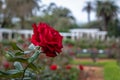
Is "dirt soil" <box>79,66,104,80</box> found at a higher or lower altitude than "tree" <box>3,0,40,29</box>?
higher

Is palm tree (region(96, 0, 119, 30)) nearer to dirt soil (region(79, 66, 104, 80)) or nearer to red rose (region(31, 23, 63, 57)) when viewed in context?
dirt soil (region(79, 66, 104, 80))

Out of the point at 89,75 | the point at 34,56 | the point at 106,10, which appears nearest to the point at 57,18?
the point at 106,10

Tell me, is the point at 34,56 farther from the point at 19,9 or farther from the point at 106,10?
the point at 106,10

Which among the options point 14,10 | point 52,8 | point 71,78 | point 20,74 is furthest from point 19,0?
point 20,74

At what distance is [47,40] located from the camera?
178 cm

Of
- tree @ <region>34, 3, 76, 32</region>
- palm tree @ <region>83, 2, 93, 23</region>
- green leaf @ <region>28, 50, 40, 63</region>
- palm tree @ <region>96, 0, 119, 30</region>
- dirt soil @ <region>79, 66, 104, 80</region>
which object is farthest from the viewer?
palm tree @ <region>83, 2, 93, 23</region>

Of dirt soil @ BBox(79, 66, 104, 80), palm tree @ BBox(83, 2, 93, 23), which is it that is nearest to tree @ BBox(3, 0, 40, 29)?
palm tree @ BBox(83, 2, 93, 23)

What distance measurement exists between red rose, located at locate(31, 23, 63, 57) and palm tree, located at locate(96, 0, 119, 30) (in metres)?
54.4

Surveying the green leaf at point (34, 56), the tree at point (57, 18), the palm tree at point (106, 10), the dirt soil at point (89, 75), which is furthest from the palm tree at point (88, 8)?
the green leaf at point (34, 56)

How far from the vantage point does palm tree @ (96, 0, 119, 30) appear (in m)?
57.3

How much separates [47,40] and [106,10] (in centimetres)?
5610

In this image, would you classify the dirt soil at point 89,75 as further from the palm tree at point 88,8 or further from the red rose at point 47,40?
the palm tree at point 88,8

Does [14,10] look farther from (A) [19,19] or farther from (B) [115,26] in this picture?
(B) [115,26]

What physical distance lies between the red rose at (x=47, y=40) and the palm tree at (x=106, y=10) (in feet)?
178
